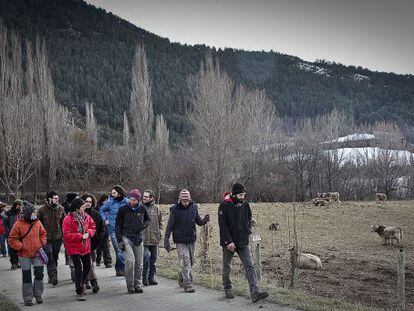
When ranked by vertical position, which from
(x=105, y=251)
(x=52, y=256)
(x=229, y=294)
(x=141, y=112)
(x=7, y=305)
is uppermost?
(x=141, y=112)

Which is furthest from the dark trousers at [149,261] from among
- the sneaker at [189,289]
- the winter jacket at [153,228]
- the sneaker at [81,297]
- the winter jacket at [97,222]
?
the winter jacket at [97,222]

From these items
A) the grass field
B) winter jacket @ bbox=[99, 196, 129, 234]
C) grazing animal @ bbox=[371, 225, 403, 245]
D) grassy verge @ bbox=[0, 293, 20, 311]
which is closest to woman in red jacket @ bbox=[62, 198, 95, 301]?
grassy verge @ bbox=[0, 293, 20, 311]

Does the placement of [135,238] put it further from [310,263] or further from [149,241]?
[310,263]

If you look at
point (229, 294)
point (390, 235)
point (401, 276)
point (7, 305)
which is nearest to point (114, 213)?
point (7, 305)

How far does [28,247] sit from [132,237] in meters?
2.04

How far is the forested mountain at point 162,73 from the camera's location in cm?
10969

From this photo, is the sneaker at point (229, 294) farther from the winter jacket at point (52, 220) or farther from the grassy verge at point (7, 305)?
the winter jacket at point (52, 220)

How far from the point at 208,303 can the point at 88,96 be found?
104 m

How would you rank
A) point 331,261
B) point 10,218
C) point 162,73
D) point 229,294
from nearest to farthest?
point 229,294 → point 10,218 → point 331,261 → point 162,73

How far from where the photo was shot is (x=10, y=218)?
50.5ft

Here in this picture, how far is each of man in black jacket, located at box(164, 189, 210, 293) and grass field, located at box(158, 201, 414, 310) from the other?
0.81 meters

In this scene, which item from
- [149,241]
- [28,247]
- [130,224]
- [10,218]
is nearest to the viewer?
[28,247]

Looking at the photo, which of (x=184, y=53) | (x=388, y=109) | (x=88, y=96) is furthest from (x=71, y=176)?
(x=388, y=109)

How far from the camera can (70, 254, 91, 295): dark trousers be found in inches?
373
